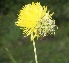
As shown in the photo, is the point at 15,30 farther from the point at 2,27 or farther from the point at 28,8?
the point at 28,8

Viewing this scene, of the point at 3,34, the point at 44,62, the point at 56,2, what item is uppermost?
the point at 56,2

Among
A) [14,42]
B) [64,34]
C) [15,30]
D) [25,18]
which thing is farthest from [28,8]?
[64,34]

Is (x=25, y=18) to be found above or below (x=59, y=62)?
above

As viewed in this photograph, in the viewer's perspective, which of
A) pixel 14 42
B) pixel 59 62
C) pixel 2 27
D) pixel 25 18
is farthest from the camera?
pixel 14 42

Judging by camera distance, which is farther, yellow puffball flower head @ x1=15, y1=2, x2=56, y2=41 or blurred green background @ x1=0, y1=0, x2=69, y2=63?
blurred green background @ x1=0, y1=0, x2=69, y2=63

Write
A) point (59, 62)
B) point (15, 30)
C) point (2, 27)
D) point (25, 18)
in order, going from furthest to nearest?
1. point (59, 62)
2. point (2, 27)
3. point (15, 30)
4. point (25, 18)
